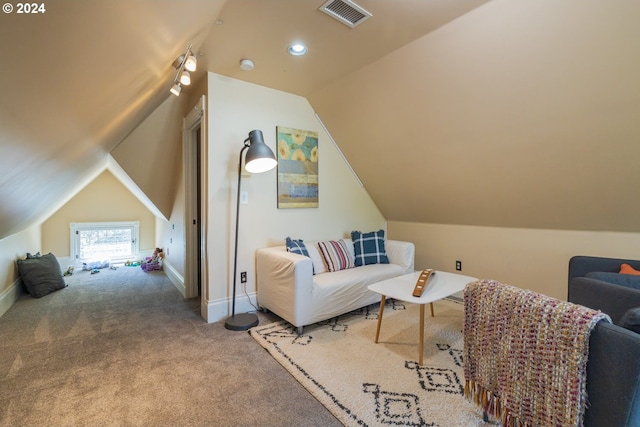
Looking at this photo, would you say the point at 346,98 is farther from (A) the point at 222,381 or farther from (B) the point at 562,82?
(A) the point at 222,381

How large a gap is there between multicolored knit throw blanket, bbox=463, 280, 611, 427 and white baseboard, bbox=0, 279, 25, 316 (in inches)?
167

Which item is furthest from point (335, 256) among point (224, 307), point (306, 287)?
point (224, 307)

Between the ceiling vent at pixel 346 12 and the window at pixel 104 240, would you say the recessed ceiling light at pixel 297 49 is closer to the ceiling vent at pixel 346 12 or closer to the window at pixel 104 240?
the ceiling vent at pixel 346 12

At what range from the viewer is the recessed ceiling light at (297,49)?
225cm

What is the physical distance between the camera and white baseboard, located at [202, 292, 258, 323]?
274cm

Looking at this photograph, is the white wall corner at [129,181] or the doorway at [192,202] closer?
the doorway at [192,202]

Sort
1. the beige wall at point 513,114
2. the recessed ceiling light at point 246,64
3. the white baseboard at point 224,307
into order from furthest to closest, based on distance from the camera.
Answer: the white baseboard at point 224,307
the recessed ceiling light at point 246,64
the beige wall at point 513,114

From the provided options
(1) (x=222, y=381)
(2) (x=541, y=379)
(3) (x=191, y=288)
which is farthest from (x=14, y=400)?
(2) (x=541, y=379)

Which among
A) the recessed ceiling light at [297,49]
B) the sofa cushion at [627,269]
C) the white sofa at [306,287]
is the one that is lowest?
the white sofa at [306,287]

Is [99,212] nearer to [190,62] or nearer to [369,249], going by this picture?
[190,62]

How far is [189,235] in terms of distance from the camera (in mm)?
3438

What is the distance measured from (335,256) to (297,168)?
3.55 feet

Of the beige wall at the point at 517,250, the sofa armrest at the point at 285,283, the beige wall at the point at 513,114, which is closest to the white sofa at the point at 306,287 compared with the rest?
the sofa armrest at the point at 285,283

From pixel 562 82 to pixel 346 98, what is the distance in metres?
1.75
